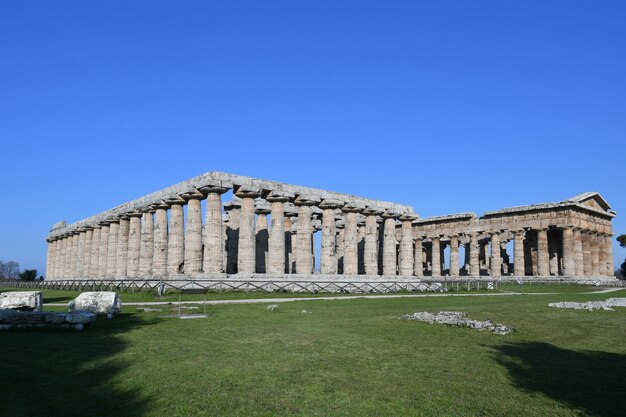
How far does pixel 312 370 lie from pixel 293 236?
4321cm

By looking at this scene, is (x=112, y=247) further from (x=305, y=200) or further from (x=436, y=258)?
(x=436, y=258)

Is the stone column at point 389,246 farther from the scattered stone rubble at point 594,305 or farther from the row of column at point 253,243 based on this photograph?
the scattered stone rubble at point 594,305

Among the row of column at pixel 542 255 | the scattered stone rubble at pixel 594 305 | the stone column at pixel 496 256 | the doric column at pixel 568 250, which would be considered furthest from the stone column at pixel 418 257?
the scattered stone rubble at pixel 594 305

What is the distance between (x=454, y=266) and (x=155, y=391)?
2558 inches

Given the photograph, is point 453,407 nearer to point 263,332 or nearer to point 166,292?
point 263,332

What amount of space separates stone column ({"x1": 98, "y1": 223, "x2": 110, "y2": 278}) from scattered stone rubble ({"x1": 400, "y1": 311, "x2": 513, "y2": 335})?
42076 millimetres

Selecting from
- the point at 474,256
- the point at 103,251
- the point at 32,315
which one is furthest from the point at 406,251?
the point at 32,315

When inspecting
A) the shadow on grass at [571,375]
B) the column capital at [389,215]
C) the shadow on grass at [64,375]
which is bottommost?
the shadow on grass at [571,375]

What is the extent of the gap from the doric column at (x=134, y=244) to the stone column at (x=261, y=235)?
11278 millimetres

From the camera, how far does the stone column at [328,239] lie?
45156mm

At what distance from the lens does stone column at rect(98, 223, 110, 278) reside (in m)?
52.7

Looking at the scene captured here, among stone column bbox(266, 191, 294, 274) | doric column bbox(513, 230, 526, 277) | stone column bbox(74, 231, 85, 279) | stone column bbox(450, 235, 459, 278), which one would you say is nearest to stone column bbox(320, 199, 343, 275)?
stone column bbox(266, 191, 294, 274)

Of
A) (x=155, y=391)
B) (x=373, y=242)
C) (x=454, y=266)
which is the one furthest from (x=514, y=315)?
(x=454, y=266)

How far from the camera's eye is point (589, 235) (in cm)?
6378
